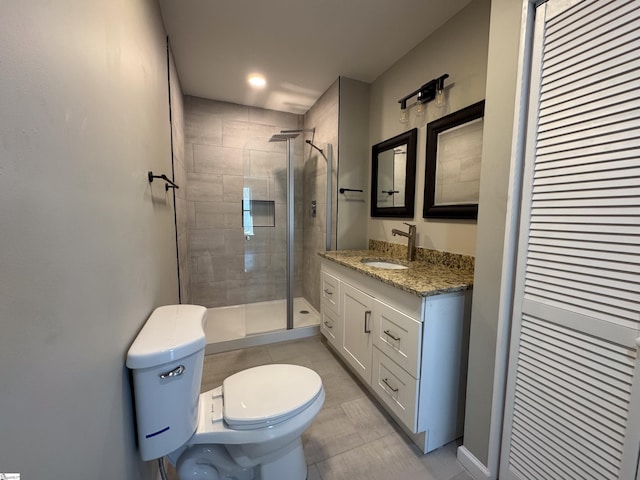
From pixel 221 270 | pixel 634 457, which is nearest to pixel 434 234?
pixel 634 457

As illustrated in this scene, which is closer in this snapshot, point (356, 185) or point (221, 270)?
point (356, 185)

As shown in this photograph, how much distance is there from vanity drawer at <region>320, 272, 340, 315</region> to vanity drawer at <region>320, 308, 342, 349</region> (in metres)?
0.06

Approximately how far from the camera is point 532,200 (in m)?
0.97

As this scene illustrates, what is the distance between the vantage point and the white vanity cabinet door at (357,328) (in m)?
1.61

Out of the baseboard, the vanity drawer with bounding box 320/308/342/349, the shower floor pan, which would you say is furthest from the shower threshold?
the baseboard

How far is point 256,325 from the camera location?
264 centimetres

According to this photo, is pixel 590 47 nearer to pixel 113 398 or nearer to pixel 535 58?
pixel 535 58

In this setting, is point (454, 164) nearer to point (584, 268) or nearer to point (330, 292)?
point (584, 268)

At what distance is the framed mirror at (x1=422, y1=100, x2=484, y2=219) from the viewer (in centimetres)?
151

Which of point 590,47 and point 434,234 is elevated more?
point 590,47

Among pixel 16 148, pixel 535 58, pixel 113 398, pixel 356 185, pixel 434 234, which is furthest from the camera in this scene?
pixel 356 185

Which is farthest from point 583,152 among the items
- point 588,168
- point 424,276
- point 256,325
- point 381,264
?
point 256,325

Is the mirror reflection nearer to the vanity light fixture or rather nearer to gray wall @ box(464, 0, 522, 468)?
the vanity light fixture

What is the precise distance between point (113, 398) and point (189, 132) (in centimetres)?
282
